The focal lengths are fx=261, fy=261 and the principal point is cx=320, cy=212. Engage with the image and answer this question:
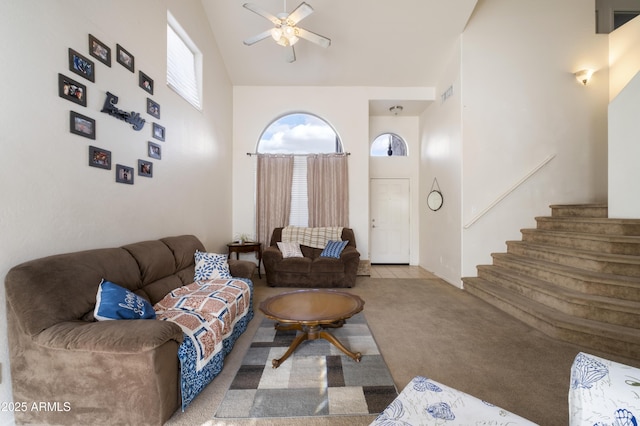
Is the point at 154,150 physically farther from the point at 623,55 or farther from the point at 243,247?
the point at 623,55

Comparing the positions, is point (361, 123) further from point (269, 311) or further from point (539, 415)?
point (539, 415)

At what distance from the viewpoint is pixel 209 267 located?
296cm

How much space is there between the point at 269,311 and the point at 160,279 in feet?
3.69

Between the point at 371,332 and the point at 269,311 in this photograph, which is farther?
the point at 371,332

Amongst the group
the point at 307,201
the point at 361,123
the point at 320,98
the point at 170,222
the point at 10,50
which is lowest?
the point at 170,222

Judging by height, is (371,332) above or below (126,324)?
below

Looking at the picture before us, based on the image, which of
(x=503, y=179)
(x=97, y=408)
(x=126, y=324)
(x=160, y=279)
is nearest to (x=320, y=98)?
(x=503, y=179)

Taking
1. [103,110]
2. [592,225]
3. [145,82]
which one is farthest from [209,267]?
[592,225]

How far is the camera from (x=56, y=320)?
1448 millimetres

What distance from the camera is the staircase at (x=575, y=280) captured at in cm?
235

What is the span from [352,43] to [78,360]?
4.97 metres

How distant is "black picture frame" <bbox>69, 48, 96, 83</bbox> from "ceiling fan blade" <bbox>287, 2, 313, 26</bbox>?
1999 millimetres

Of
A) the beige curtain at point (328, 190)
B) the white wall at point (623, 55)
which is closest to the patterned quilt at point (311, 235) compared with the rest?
A: the beige curtain at point (328, 190)

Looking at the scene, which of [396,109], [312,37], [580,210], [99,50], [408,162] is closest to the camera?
[99,50]
